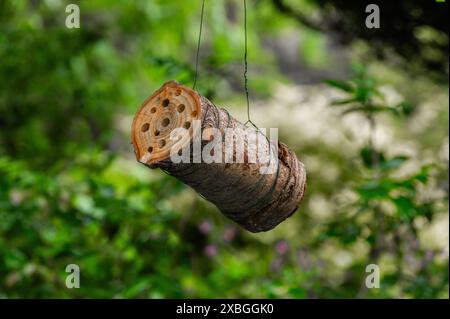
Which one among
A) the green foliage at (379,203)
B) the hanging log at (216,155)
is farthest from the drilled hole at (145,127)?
the green foliage at (379,203)

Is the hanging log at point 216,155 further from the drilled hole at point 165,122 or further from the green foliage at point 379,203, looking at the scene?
the green foliage at point 379,203

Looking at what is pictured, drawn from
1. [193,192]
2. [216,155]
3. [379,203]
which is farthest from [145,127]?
[193,192]

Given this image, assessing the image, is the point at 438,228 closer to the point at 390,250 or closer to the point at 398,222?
the point at 390,250

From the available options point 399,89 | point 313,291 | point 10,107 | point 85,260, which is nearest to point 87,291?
point 85,260

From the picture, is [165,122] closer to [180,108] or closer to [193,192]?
[180,108]

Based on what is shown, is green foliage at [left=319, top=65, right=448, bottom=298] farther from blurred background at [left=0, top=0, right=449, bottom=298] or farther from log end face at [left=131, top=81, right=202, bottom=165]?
log end face at [left=131, top=81, right=202, bottom=165]

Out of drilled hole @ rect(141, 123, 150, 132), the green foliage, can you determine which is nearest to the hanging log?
drilled hole @ rect(141, 123, 150, 132)
